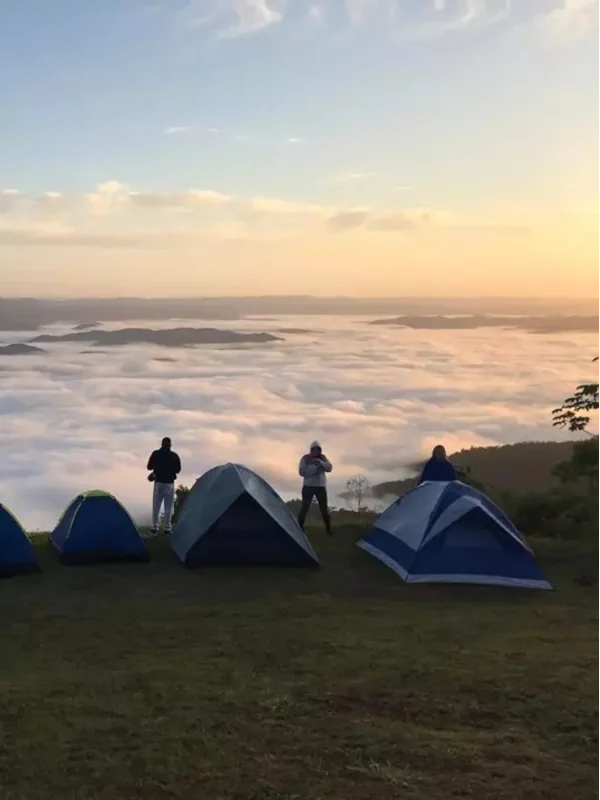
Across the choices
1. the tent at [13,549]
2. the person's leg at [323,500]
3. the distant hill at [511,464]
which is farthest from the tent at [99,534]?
the distant hill at [511,464]

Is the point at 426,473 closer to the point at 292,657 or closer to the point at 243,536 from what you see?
the point at 243,536

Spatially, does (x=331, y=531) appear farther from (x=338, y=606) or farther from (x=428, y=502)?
(x=338, y=606)

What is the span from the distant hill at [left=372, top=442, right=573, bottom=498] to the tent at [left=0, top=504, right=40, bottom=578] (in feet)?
140

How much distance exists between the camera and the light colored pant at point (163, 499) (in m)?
16.6

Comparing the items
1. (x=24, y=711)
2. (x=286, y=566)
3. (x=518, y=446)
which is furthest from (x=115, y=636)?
(x=518, y=446)

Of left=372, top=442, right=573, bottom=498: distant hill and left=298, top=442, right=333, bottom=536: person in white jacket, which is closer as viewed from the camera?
left=298, top=442, right=333, bottom=536: person in white jacket

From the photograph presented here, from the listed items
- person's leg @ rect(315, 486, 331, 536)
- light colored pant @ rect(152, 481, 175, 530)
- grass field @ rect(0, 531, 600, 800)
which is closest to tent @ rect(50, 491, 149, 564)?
grass field @ rect(0, 531, 600, 800)

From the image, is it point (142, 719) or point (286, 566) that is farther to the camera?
point (286, 566)

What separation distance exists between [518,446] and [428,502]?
6698cm

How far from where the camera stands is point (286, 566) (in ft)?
47.0

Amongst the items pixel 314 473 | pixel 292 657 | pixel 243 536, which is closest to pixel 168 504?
pixel 243 536

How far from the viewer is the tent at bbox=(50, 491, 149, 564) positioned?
1449 cm

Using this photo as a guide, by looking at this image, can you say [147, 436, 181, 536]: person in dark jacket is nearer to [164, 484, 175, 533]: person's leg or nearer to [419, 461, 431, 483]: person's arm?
[164, 484, 175, 533]: person's leg

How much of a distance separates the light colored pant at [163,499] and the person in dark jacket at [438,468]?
16.6 ft
